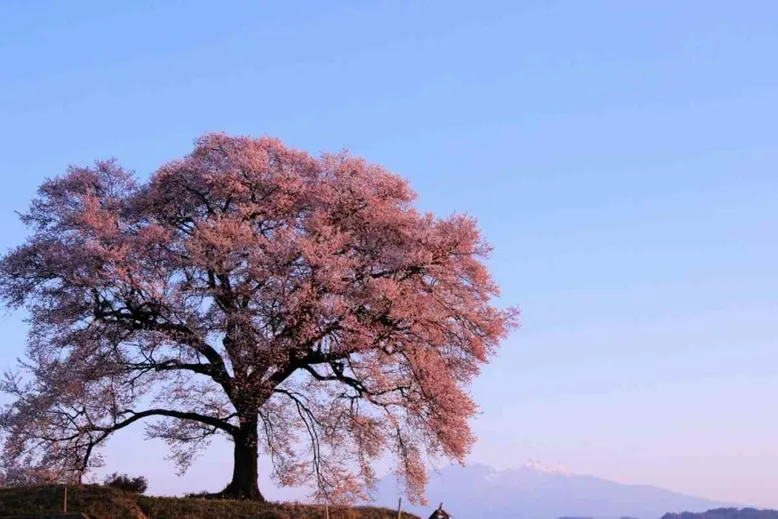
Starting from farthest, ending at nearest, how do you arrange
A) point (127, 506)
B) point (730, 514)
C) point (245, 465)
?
point (730, 514)
point (245, 465)
point (127, 506)

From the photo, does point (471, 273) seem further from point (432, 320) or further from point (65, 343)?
point (65, 343)

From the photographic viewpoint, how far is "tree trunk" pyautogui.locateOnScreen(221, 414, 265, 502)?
4131 centimetres

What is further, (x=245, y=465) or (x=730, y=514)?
(x=730, y=514)

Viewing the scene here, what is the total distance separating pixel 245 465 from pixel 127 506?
681cm

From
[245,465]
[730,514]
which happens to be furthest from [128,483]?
[730,514]

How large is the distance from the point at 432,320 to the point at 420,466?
20.9 feet

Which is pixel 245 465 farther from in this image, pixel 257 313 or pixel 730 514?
pixel 730 514

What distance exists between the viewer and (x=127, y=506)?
36.0 meters

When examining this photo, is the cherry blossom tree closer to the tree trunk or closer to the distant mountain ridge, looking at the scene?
the tree trunk

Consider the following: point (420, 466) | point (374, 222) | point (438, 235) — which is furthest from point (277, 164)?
point (420, 466)

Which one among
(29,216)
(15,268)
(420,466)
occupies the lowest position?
(420,466)

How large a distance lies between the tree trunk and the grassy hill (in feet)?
8.61

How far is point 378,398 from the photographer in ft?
137

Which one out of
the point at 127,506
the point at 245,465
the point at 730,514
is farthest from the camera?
the point at 730,514
